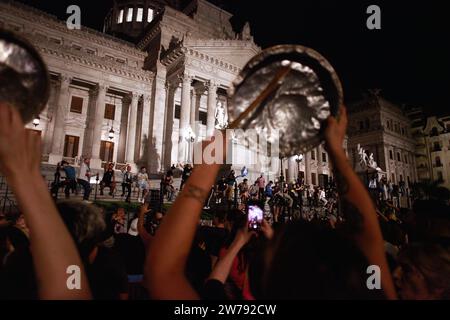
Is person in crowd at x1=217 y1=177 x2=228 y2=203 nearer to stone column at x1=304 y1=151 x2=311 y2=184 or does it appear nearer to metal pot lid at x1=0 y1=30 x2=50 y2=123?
metal pot lid at x1=0 y1=30 x2=50 y2=123

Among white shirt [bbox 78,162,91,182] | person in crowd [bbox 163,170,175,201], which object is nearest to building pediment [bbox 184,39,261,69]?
person in crowd [bbox 163,170,175,201]

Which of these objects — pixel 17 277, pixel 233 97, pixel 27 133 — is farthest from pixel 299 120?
pixel 17 277

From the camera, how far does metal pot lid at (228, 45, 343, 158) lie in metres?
1.58

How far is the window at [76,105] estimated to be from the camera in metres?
27.1

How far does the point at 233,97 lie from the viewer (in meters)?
1.55

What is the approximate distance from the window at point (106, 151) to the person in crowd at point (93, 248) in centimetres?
2752

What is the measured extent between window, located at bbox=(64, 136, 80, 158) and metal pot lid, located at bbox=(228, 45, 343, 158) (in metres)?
28.6

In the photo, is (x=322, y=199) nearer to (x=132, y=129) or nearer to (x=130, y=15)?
(x=132, y=129)

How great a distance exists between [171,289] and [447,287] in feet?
5.19

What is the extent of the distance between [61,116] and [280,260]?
27682mm

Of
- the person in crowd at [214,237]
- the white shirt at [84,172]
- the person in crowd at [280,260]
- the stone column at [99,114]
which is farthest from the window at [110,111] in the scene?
the person in crowd at [280,260]

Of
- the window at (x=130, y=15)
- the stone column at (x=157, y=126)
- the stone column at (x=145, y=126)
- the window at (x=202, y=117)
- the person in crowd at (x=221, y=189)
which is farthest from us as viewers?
the window at (x=130, y=15)

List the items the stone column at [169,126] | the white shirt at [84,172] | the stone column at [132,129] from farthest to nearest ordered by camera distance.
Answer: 1. the stone column at [132,129]
2. the stone column at [169,126]
3. the white shirt at [84,172]

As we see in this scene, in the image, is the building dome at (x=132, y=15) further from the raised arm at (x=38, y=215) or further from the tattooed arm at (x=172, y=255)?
the tattooed arm at (x=172, y=255)
